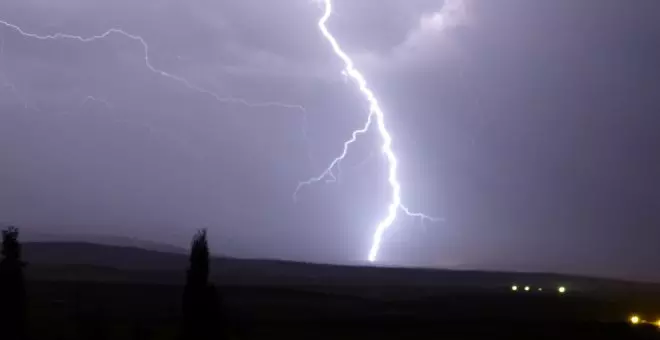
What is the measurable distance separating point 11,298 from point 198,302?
5.18m

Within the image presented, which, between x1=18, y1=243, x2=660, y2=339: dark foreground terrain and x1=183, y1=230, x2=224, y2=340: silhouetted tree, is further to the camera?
x1=18, y1=243, x2=660, y2=339: dark foreground terrain

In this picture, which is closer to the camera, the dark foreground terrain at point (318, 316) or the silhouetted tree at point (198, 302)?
the silhouetted tree at point (198, 302)

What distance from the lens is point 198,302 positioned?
22812 mm

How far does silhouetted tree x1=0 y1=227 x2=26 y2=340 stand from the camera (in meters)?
23.4

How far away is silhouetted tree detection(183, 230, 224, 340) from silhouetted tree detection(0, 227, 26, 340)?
15.0 feet

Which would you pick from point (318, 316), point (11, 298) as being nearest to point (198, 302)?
point (11, 298)

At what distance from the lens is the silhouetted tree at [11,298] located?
76.8 feet

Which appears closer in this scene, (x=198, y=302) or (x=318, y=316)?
(x=198, y=302)

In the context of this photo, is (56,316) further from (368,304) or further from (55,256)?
(55,256)

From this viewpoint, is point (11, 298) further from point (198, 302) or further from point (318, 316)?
point (318, 316)

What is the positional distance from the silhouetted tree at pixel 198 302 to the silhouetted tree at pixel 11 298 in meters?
4.57

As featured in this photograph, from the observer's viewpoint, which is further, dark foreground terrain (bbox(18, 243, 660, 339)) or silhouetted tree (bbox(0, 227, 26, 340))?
dark foreground terrain (bbox(18, 243, 660, 339))

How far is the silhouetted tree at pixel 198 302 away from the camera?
22.4 meters

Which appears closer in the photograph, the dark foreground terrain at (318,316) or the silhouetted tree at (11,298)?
the silhouetted tree at (11,298)
